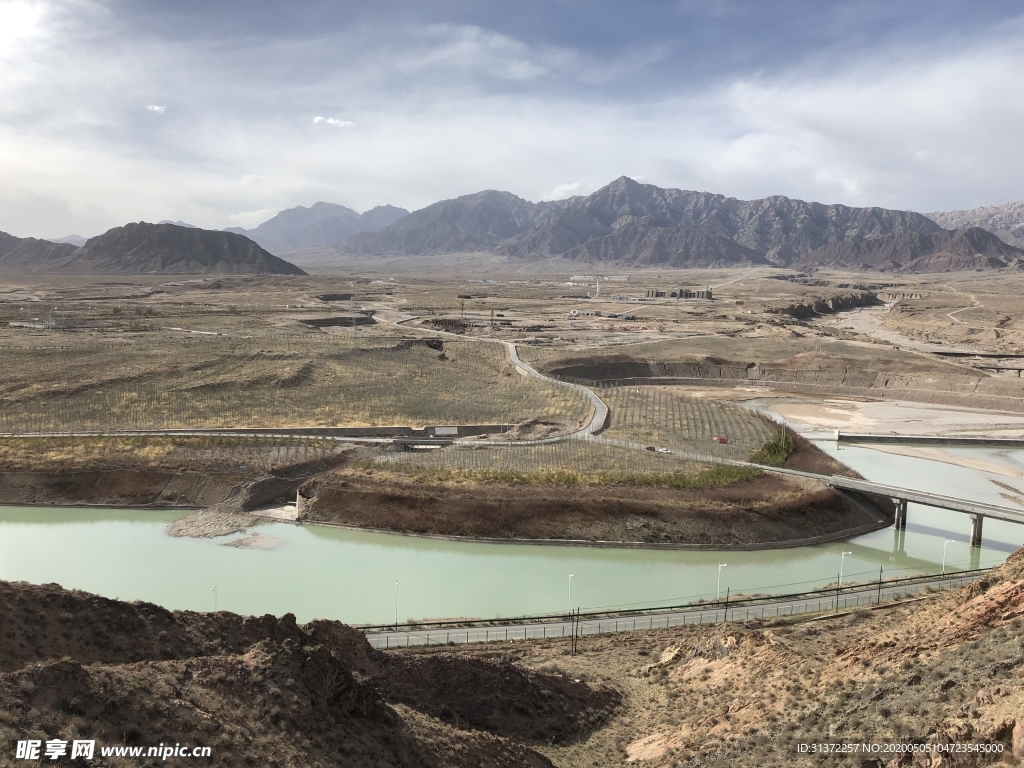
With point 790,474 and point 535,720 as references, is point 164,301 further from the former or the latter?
point 535,720

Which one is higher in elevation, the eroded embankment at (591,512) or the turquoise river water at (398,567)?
the eroded embankment at (591,512)

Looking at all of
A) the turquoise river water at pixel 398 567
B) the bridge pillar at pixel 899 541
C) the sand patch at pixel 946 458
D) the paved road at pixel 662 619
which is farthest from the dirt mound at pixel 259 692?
the sand patch at pixel 946 458

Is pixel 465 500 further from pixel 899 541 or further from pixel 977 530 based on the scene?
pixel 977 530

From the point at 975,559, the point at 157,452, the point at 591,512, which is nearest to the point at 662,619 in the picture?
the point at 591,512

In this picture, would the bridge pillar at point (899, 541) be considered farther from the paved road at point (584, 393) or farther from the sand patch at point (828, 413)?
the sand patch at point (828, 413)

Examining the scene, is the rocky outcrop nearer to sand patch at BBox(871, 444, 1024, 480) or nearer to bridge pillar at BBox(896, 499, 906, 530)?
sand patch at BBox(871, 444, 1024, 480)

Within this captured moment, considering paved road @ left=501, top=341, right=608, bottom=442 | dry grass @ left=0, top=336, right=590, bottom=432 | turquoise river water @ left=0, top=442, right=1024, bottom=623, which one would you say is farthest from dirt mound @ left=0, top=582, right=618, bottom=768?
dry grass @ left=0, top=336, right=590, bottom=432
